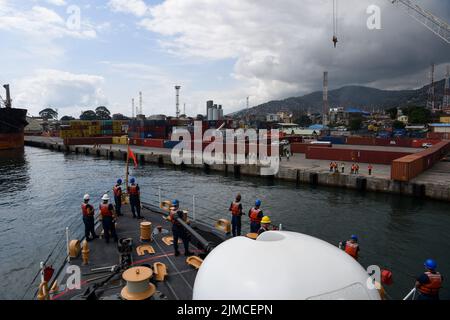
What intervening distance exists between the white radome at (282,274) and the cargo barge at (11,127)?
84746 mm

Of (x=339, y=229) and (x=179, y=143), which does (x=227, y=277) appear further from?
(x=179, y=143)

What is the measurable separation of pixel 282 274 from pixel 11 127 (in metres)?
89.6

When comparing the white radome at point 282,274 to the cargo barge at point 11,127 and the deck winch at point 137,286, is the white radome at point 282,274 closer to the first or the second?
the deck winch at point 137,286

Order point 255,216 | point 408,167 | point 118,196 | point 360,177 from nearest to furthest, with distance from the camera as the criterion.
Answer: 1. point 255,216
2. point 118,196
3. point 408,167
4. point 360,177

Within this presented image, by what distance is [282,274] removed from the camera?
4.45m

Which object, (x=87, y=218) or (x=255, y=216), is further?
(x=87, y=218)

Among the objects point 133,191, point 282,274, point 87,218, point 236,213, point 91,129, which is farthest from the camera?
point 91,129

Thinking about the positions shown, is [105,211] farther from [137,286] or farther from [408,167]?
[408,167]

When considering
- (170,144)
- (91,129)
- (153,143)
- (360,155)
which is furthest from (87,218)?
(91,129)

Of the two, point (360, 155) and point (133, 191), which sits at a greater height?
point (360, 155)

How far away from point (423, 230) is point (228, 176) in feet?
83.2

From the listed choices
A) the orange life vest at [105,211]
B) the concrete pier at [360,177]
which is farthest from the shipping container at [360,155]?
the orange life vest at [105,211]
